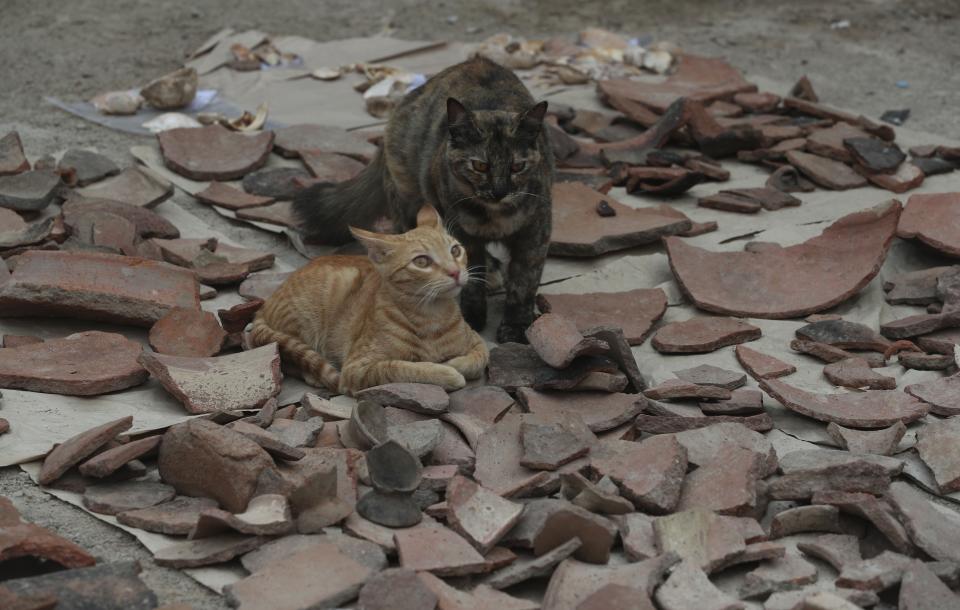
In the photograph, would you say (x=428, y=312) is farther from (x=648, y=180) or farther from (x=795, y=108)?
(x=795, y=108)

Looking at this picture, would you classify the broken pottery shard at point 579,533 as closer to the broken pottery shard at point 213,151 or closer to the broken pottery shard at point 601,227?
the broken pottery shard at point 601,227

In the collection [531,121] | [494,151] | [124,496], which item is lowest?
[124,496]

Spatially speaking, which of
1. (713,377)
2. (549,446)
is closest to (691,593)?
(549,446)

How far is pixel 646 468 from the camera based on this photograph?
3.93 meters

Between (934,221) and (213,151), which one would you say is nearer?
(934,221)

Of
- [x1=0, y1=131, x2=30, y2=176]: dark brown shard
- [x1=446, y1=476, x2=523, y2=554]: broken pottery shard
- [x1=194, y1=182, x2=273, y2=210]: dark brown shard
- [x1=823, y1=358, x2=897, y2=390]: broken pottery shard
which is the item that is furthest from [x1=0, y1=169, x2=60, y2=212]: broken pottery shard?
[x1=823, y1=358, x2=897, y2=390]: broken pottery shard

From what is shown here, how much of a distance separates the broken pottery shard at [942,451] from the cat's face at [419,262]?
6.04ft

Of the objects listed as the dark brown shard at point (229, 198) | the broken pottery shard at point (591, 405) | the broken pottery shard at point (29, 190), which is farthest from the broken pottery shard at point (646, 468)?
the broken pottery shard at point (29, 190)

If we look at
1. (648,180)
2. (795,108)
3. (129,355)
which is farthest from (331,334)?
(795,108)

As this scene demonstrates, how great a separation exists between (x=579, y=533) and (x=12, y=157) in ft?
14.6

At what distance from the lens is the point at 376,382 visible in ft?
15.5

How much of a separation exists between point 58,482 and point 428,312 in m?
1.67

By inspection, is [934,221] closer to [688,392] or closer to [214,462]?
[688,392]

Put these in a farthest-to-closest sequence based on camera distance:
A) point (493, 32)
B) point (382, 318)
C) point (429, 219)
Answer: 1. point (493, 32)
2. point (429, 219)
3. point (382, 318)
